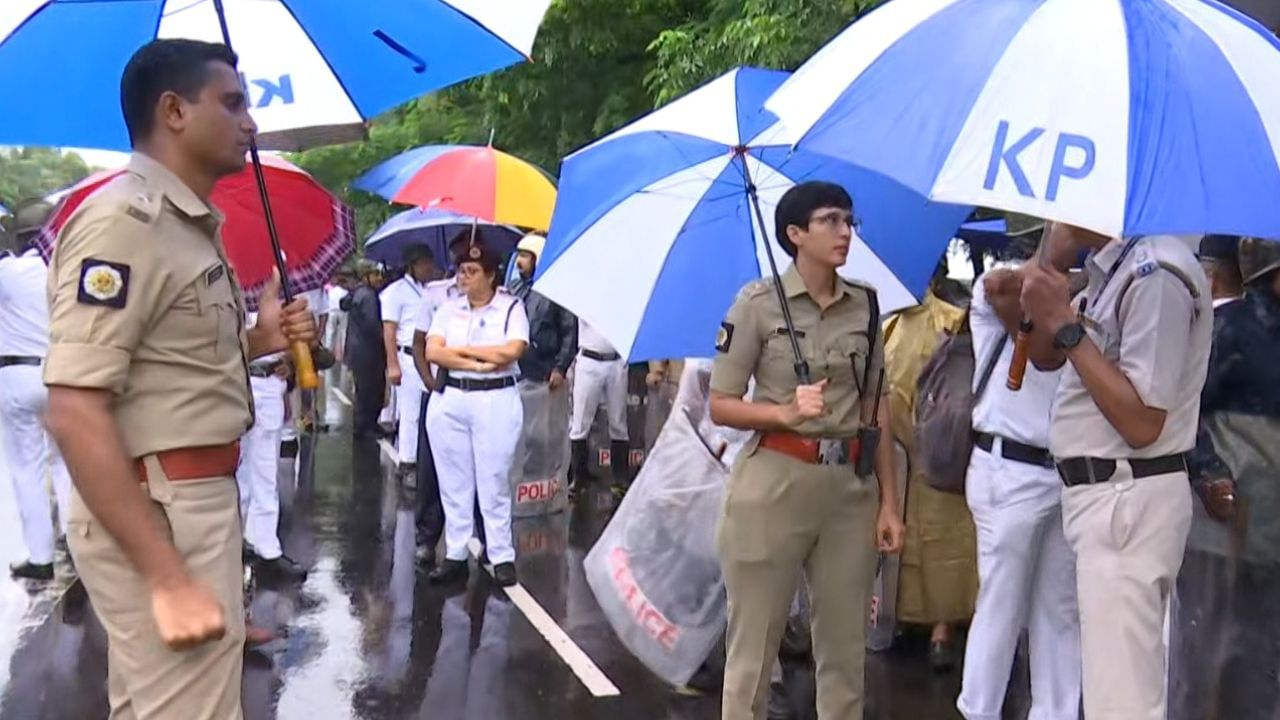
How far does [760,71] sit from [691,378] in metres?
1.34

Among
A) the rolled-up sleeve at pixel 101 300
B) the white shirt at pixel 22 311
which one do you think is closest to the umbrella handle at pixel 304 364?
the rolled-up sleeve at pixel 101 300

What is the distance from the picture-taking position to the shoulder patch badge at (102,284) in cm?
243

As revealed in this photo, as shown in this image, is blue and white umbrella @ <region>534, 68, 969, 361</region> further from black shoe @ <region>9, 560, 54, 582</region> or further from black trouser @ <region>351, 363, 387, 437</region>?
black trouser @ <region>351, 363, 387, 437</region>

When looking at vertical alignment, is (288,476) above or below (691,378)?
below

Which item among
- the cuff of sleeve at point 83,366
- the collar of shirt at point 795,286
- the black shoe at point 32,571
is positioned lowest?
the black shoe at point 32,571

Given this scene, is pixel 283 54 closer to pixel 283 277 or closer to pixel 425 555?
pixel 283 277

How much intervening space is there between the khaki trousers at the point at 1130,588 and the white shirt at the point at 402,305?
26.1ft

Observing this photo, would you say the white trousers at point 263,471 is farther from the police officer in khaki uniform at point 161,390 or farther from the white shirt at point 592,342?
the police officer in khaki uniform at point 161,390

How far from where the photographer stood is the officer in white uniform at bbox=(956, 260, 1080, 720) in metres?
4.47

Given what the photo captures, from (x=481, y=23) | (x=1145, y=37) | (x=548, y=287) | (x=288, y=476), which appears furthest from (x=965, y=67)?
(x=288, y=476)

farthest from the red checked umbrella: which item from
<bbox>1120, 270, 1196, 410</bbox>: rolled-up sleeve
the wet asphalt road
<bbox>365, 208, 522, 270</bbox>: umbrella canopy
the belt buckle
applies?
<bbox>365, 208, 522, 270</bbox>: umbrella canopy

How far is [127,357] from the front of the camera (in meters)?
2.44

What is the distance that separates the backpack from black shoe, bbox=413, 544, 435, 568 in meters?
3.35

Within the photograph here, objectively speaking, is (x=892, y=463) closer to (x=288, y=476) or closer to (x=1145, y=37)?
(x=1145, y=37)
